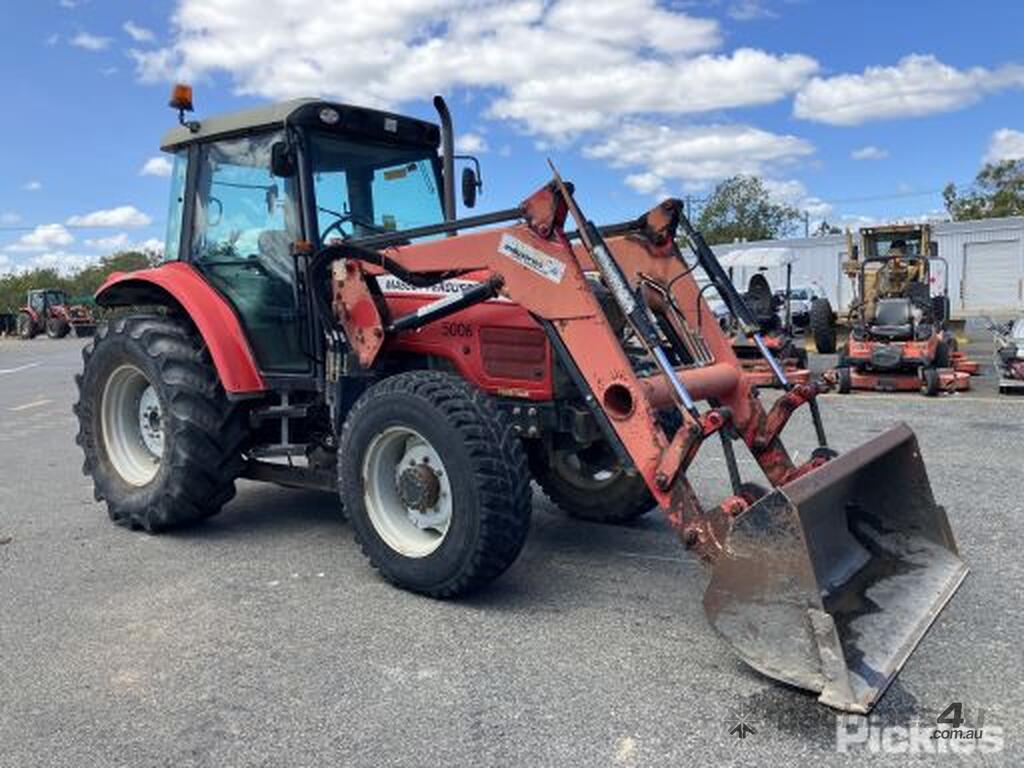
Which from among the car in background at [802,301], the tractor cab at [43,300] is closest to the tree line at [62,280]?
the tractor cab at [43,300]

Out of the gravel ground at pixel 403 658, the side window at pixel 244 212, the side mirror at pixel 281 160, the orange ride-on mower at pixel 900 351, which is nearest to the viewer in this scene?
the gravel ground at pixel 403 658

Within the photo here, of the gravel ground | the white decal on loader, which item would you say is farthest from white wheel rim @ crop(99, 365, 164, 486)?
the white decal on loader

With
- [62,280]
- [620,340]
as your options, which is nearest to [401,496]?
[620,340]

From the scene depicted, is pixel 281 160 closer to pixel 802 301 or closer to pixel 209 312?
pixel 209 312

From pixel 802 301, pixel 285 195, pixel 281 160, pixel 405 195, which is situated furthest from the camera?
pixel 802 301

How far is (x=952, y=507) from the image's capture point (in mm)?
6078

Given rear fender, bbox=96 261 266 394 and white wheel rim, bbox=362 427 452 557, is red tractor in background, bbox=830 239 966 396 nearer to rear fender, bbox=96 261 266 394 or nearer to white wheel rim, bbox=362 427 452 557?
rear fender, bbox=96 261 266 394

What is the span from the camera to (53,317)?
133 feet

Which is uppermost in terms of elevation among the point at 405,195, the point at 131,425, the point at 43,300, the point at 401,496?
the point at 43,300

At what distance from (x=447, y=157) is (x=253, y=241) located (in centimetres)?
129

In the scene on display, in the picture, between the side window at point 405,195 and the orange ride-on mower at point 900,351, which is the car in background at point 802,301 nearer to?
the orange ride-on mower at point 900,351

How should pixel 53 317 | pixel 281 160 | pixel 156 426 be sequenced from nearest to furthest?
pixel 281 160, pixel 156 426, pixel 53 317

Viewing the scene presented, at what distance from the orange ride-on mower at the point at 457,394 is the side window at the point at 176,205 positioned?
4cm

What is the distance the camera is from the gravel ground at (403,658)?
3.10 m
